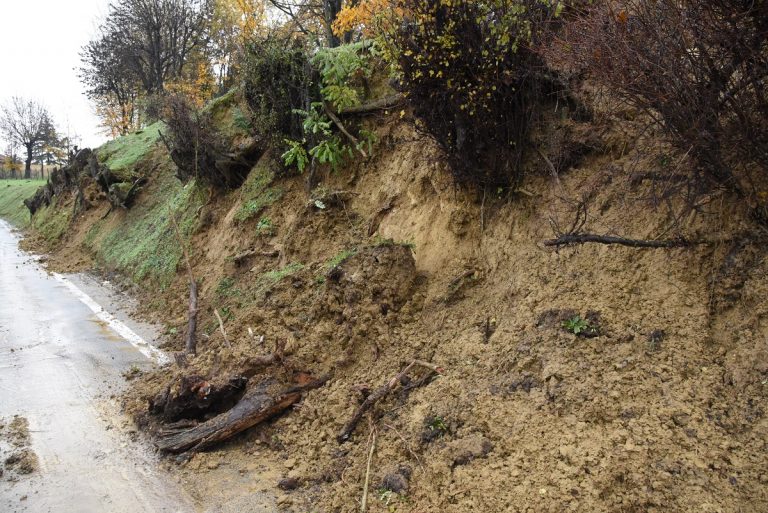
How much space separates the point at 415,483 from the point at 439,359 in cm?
144

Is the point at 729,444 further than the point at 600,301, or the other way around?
the point at 600,301

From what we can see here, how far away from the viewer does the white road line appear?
870cm

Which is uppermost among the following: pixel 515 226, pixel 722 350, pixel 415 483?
pixel 515 226

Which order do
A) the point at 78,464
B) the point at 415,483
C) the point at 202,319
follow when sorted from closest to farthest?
the point at 415,483, the point at 78,464, the point at 202,319

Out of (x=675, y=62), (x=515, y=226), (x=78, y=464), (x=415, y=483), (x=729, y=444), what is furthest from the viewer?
(x=515, y=226)

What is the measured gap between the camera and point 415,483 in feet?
14.4

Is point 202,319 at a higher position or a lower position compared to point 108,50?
lower

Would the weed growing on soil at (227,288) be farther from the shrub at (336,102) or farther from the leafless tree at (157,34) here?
the leafless tree at (157,34)

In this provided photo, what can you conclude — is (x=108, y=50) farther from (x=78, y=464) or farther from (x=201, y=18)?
(x=78, y=464)

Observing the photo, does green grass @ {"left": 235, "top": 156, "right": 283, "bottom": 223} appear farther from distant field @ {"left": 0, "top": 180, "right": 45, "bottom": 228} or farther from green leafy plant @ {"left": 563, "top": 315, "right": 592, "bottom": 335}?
distant field @ {"left": 0, "top": 180, "right": 45, "bottom": 228}

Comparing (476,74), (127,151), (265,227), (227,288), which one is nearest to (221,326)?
(227,288)

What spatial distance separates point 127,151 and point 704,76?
20551mm

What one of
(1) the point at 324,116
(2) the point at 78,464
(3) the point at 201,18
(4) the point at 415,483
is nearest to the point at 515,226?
(4) the point at 415,483

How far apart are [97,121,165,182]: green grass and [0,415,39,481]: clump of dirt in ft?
43.2
